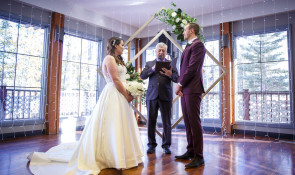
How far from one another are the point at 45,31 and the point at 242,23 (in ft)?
15.5

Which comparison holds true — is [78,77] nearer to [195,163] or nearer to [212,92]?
[212,92]

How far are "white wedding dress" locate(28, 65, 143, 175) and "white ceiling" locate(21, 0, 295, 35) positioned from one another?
126 inches

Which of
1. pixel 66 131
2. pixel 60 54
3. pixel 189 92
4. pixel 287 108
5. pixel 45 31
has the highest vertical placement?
pixel 45 31

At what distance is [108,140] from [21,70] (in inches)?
127

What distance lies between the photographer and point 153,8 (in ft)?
17.4

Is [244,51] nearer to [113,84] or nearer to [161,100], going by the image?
[161,100]

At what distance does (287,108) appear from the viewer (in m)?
4.59

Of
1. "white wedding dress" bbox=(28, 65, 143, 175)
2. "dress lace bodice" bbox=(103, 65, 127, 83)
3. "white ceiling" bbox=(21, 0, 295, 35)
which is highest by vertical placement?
"white ceiling" bbox=(21, 0, 295, 35)

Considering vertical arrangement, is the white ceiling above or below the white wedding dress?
above

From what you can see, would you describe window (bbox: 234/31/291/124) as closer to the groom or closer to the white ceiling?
the white ceiling

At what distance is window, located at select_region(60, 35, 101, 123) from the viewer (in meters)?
5.20

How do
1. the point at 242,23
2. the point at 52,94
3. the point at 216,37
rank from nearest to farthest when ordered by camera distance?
the point at 52,94 < the point at 242,23 < the point at 216,37

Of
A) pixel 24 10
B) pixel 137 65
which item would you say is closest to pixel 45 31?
pixel 24 10

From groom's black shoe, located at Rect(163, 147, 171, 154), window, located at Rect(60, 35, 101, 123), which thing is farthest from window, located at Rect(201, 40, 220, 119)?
window, located at Rect(60, 35, 101, 123)
